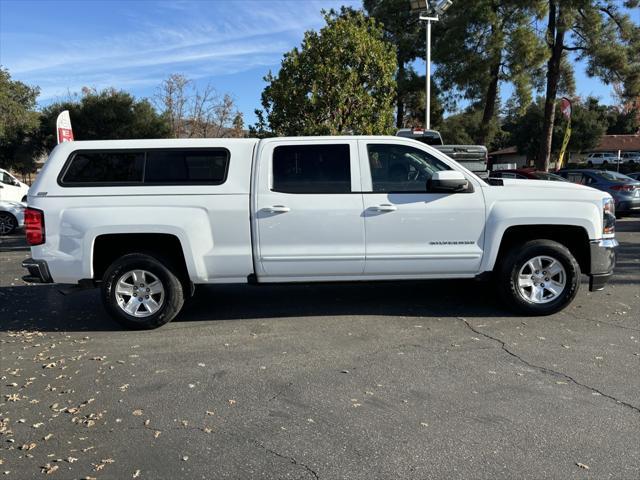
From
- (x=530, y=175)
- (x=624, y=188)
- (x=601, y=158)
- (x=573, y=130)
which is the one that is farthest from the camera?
(x=601, y=158)

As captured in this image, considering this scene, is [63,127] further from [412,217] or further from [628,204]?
[628,204]

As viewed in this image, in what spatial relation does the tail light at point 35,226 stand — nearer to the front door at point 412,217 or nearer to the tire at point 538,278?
the front door at point 412,217

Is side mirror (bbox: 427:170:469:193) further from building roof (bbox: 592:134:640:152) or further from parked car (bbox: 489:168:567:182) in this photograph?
building roof (bbox: 592:134:640:152)

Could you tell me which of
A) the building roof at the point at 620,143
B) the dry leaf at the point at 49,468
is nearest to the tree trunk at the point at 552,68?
the dry leaf at the point at 49,468

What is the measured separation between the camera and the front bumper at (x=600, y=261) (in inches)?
229

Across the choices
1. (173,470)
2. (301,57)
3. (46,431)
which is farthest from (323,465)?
(301,57)

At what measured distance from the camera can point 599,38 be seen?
2114cm

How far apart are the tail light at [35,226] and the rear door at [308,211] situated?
7.23ft

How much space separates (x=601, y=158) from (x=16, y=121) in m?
55.1

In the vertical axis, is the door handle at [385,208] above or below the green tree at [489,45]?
below

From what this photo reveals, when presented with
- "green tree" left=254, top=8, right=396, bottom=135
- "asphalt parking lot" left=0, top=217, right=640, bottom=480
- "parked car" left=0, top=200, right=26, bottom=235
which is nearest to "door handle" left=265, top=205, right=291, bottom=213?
"asphalt parking lot" left=0, top=217, right=640, bottom=480

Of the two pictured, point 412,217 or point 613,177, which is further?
point 613,177

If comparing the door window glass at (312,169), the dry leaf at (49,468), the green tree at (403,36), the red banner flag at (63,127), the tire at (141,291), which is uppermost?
the green tree at (403,36)

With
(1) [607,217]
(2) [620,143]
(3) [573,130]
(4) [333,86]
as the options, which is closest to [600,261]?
(1) [607,217]
